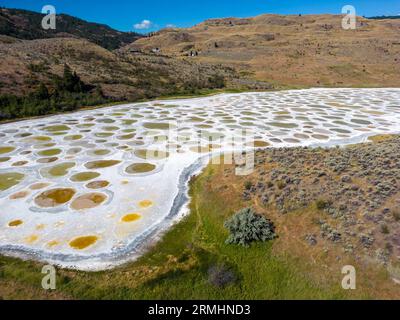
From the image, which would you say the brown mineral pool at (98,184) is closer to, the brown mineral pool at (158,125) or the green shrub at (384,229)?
the brown mineral pool at (158,125)

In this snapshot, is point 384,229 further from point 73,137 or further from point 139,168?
point 73,137

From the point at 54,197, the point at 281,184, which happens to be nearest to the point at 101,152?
the point at 54,197

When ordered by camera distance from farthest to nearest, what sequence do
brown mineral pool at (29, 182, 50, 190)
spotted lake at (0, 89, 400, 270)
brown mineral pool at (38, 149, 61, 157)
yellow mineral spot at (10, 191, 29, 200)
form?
brown mineral pool at (38, 149, 61, 157)
brown mineral pool at (29, 182, 50, 190)
yellow mineral spot at (10, 191, 29, 200)
spotted lake at (0, 89, 400, 270)

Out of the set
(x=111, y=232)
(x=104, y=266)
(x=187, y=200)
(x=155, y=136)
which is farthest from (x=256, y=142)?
(x=104, y=266)

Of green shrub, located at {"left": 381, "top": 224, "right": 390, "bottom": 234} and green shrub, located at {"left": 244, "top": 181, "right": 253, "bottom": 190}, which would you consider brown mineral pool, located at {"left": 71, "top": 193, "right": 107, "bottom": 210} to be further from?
green shrub, located at {"left": 381, "top": 224, "right": 390, "bottom": 234}

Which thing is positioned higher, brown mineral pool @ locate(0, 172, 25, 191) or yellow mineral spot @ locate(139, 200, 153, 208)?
brown mineral pool @ locate(0, 172, 25, 191)

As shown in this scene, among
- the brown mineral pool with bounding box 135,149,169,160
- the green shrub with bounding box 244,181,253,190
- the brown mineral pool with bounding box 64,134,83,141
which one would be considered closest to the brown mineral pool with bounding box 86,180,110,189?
the brown mineral pool with bounding box 135,149,169,160

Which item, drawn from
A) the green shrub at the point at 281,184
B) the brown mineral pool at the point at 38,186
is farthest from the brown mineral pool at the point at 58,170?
the green shrub at the point at 281,184
